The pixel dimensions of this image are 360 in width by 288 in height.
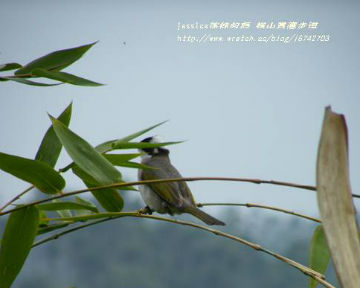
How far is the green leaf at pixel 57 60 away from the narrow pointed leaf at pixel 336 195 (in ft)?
2.66

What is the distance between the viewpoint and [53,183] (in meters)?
1.52

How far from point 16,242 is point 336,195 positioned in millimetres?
739

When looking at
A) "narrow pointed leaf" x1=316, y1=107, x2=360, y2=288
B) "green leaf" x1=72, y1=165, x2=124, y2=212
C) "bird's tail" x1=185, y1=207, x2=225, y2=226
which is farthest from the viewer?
"bird's tail" x1=185, y1=207, x2=225, y2=226

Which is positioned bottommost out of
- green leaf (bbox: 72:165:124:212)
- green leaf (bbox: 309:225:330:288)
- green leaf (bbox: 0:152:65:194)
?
green leaf (bbox: 309:225:330:288)

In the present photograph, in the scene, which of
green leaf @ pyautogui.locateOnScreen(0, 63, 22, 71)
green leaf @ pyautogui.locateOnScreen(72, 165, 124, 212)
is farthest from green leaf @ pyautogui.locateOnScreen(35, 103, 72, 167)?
green leaf @ pyautogui.locateOnScreen(0, 63, 22, 71)

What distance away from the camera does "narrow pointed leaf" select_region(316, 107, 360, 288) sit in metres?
1.06

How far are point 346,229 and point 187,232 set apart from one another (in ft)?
188

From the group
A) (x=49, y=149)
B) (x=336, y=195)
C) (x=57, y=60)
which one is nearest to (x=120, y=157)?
(x=49, y=149)

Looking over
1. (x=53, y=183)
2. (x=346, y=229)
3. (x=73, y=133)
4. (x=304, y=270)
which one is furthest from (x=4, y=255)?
(x=346, y=229)

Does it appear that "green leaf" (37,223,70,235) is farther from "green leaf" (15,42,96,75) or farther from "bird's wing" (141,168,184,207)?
"bird's wing" (141,168,184,207)

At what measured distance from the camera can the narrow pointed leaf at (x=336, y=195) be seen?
1.06 m

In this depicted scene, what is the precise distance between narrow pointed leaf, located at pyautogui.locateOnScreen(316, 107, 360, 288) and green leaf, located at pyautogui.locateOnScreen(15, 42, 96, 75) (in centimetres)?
81

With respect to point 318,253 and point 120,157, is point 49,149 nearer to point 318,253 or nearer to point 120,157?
point 120,157

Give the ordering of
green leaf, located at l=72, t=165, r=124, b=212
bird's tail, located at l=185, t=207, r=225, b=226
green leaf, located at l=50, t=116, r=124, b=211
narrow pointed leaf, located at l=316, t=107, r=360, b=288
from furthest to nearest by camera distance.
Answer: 1. bird's tail, located at l=185, t=207, r=225, b=226
2. green leaf, located at l=72, t=165, r=124, b=212
3. green leaf, located at l=50, t=116, r=124, b=211
4. narrow pointed leaf, located at l=316, t=107, r=360, b=288
